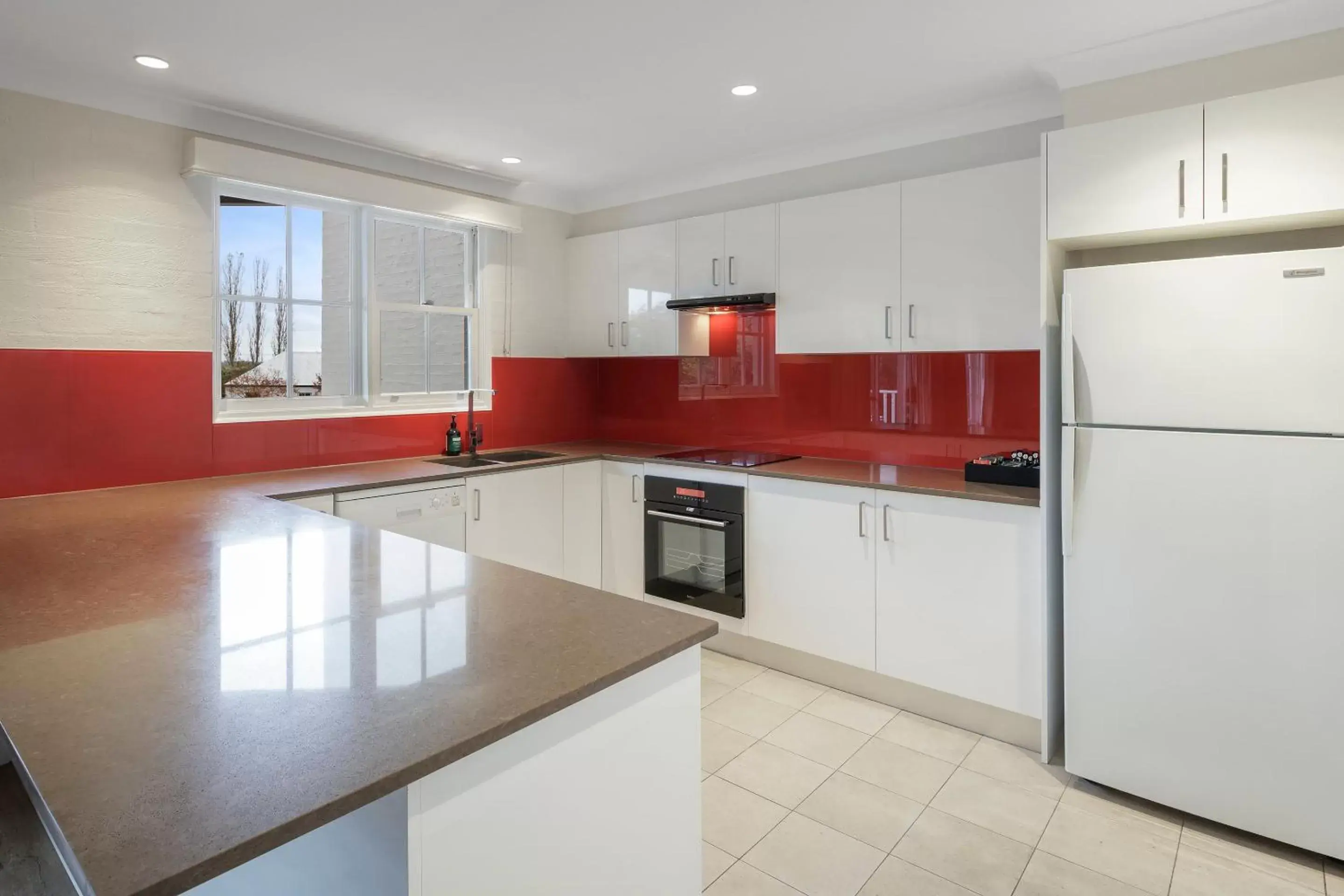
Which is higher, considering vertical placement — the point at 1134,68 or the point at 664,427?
the point at 1134,68

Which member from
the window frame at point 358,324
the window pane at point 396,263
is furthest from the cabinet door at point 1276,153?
the window pane at point 396,263

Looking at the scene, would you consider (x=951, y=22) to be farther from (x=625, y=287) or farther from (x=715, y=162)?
(x=625, y=287)

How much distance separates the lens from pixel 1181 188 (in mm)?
2297

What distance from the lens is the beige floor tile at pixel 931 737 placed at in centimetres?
278

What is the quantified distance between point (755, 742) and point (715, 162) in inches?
107

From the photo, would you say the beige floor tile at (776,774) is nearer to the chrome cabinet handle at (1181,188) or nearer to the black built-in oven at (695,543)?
the black built-in oven at (695,543)

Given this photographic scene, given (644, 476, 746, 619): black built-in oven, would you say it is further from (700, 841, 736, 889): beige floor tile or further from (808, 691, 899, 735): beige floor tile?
(700, 841, 736, 889): beige floor tile

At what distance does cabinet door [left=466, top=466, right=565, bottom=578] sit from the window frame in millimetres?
691

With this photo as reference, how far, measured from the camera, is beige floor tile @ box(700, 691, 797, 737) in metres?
2.97

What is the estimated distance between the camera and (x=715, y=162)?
386 cm

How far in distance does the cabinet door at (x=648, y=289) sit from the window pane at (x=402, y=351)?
42.4 inches

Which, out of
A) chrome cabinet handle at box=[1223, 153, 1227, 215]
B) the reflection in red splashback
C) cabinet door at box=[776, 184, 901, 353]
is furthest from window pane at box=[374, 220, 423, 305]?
chrome cabinet handle at box=[1223, 153, 1227, 215]

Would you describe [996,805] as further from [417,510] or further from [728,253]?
[728,253]

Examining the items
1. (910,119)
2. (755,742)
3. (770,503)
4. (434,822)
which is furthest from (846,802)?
(910,119)
